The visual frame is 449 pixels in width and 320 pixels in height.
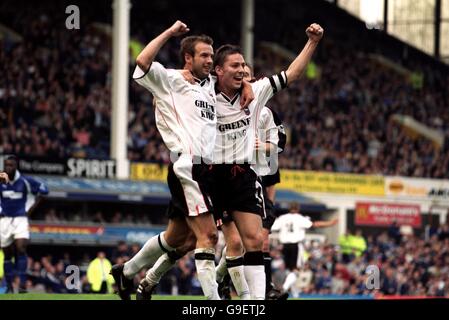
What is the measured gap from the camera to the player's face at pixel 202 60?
36.2ft

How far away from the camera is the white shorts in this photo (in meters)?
19.1

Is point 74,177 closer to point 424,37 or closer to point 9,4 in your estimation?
point 9,4

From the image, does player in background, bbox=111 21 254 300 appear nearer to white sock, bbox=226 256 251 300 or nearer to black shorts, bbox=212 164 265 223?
black shorts, bbox=212 164 265 223

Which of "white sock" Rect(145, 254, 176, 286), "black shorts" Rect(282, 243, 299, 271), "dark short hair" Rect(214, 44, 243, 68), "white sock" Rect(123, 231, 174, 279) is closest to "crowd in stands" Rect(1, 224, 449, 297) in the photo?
"black shorts" Rect(282, 243, 299, 271)

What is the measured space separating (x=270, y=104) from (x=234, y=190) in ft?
99.2

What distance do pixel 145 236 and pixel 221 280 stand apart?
19.1 metres

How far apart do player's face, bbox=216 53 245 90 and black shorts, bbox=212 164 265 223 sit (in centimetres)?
77

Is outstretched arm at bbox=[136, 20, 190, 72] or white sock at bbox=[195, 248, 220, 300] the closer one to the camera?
outstretched arm at bbox=[136, 20, 190, 72]

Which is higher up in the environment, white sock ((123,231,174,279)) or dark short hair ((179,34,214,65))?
dark short hair ((179,34,214,65))

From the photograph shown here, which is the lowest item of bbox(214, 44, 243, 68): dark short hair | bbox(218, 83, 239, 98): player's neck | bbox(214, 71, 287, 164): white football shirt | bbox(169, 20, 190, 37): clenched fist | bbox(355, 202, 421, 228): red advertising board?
bbox(355, 202, 421, 228): red advertising board

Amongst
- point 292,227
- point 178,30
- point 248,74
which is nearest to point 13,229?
point 292,227

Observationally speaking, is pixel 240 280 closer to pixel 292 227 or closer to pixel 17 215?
pixel 17 215

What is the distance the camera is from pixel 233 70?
1129 centimetres

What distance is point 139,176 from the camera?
35.8m
